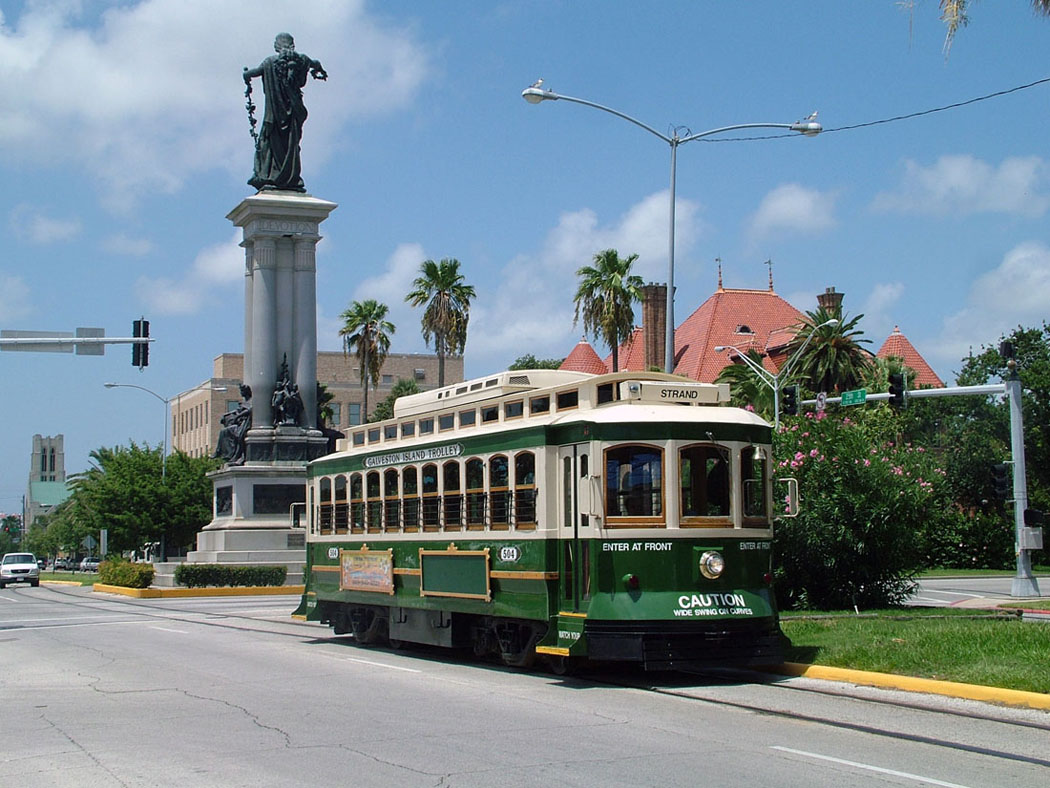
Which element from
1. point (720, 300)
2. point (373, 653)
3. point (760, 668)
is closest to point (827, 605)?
point (760, 668)

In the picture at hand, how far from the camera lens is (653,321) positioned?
78500mm

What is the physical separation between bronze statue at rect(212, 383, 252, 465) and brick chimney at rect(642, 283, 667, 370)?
37.0 metres

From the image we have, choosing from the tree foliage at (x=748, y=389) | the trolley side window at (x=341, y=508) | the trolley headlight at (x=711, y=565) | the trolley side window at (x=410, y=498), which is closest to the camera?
the trolley headlight at (x=711, y=565)

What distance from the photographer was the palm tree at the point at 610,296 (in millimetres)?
51312

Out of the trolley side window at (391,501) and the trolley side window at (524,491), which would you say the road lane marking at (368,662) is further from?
the trolley side window at (524,491)

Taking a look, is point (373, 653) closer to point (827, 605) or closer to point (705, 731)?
point (827, 605)

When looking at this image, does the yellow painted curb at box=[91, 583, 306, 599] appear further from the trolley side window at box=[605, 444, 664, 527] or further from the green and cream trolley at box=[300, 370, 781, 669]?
the trolley side window at box=[605, 444, 664, 527]

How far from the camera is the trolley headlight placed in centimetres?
1360

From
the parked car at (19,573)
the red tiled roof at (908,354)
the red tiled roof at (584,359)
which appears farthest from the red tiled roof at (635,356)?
the parked car at (19,573)

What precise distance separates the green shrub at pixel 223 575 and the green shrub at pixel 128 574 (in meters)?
2.16

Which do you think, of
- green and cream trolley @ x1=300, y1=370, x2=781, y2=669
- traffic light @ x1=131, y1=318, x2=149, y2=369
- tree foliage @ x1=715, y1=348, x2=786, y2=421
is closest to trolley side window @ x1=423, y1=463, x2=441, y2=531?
green and cream trolley @ x1=300, y1=370, x2=781, y2=669

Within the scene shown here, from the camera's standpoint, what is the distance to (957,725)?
35.6ft

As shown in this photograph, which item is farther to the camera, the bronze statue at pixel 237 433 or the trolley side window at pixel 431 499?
the bronze statue at pixel 237 433

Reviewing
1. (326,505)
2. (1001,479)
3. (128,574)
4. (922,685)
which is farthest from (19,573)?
(922,685)
